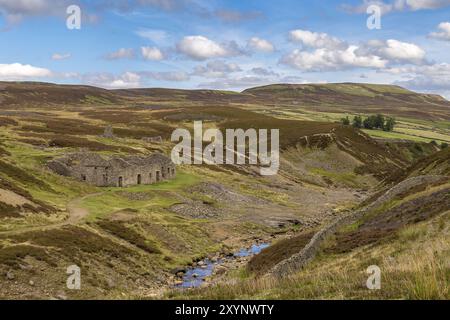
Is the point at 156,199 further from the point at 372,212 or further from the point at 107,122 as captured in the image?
the point at 107,122

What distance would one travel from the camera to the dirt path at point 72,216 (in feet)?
151

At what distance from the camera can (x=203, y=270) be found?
4947 cm

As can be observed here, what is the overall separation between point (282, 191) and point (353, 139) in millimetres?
69291

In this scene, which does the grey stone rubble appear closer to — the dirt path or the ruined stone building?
the dirt path

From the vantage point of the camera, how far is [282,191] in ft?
323

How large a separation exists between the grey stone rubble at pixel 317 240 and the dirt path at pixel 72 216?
2428 cm

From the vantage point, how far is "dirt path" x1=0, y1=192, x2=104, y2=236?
45.9 meters

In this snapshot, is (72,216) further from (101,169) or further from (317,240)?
(317,240)

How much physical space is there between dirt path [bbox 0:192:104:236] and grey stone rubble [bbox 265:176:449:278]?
2428cm

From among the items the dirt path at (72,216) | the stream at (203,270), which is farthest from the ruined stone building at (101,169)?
A: the stream at (203,270)

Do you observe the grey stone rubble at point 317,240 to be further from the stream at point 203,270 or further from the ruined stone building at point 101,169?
the ruined stone building at point 101,169

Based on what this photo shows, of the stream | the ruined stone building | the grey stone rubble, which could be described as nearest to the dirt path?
the ruined stone building

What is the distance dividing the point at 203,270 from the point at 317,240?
16.1m
